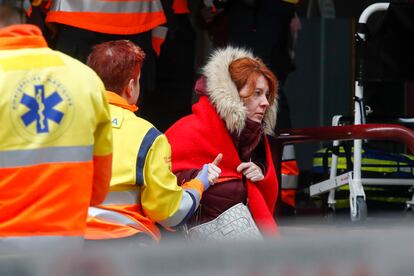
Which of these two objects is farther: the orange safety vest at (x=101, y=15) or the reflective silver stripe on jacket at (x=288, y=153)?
the reflective silver stripe on jacket at (x=288, y=153)

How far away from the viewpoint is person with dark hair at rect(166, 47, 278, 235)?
4742 millimetres

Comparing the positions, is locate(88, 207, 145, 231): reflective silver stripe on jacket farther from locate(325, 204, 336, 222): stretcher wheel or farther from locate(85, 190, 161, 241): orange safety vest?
A: locate(325, 204, 336, 222): stretcher wheel

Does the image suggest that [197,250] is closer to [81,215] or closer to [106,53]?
[81,215]

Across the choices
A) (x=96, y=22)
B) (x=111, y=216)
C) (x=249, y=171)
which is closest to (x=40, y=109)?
(x=111, y=216)

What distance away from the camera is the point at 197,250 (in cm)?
157

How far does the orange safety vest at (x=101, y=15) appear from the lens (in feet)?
19.7

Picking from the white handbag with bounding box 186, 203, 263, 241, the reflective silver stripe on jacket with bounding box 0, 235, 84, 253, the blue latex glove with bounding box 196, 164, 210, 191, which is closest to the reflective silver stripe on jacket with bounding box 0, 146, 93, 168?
the reflective silver stripe on jacket with bounding box 0, 235, 84, 253

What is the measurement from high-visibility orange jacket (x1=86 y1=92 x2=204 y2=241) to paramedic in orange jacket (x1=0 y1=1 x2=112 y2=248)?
1.97 ft

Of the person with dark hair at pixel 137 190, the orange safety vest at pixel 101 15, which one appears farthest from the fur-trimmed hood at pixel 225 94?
the orange safety vest at pixel 101 15

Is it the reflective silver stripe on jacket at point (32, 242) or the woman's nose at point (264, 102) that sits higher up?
the woman's nose at point (264, 102)

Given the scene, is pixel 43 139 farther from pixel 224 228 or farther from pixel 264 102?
pixel 264 102

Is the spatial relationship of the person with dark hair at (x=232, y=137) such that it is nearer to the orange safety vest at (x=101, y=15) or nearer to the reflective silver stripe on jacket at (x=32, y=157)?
the orange safety vest at (x=101, y=15)

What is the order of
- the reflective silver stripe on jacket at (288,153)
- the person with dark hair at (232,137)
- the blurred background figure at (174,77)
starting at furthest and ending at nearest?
the reflective silver stripe on jacket at (288,153) → the blurred background figure at (174,77) → the person with dark hair at (232,137)

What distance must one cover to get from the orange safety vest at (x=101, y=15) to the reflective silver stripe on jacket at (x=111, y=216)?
240 cm
